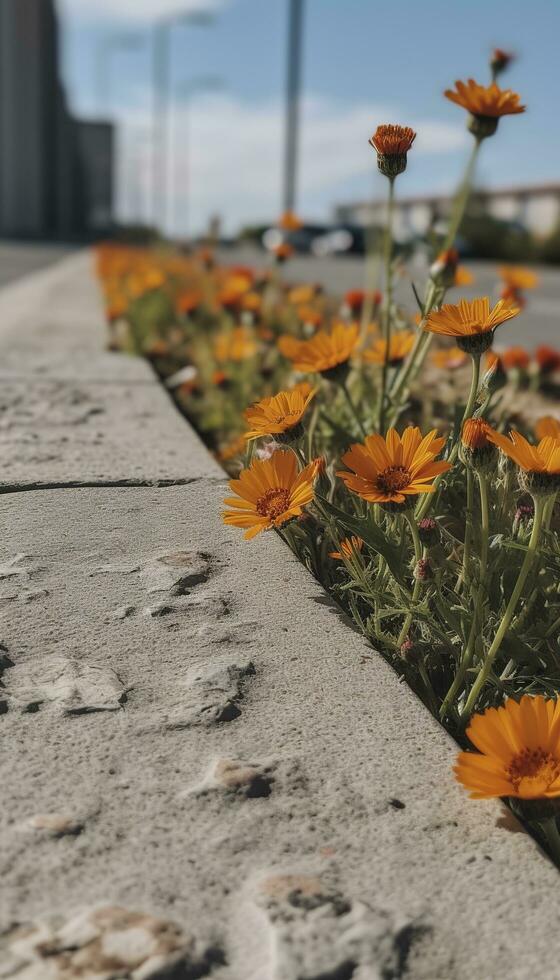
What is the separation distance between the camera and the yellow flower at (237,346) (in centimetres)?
345

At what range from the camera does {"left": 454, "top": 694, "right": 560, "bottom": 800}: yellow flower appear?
3.68ft

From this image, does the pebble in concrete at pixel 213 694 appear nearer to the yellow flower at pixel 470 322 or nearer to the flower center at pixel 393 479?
the flower center at pixel 393 479

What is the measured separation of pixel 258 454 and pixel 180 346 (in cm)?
321

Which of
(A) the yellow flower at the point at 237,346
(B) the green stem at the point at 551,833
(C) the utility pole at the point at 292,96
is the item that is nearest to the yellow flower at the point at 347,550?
(B) the green stem at the point at 551,833

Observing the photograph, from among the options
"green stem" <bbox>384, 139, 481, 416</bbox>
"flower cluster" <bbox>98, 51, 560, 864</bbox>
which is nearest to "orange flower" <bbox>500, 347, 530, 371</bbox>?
"green stem" <bbox>384, 139, 481, 416</bbox>

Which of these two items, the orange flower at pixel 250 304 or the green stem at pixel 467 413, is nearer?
the green stem at pixel 467 413

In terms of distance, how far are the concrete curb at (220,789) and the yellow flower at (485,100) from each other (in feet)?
2.96

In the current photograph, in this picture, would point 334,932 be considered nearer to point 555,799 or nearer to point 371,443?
point 555,799

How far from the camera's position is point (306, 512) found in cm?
179

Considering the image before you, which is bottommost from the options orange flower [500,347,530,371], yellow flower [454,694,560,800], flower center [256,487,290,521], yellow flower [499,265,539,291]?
orange flower [500,347,530,371]

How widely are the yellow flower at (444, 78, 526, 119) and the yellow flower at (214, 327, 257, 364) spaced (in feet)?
4.98

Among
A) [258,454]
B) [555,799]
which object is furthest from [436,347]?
[555,799]

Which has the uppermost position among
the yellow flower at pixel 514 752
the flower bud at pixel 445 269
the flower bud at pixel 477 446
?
the flower bud at pixel 445 269

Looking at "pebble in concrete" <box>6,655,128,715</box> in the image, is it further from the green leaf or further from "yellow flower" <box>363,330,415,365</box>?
"yellow flower" <box>363,330,415,365</box>
